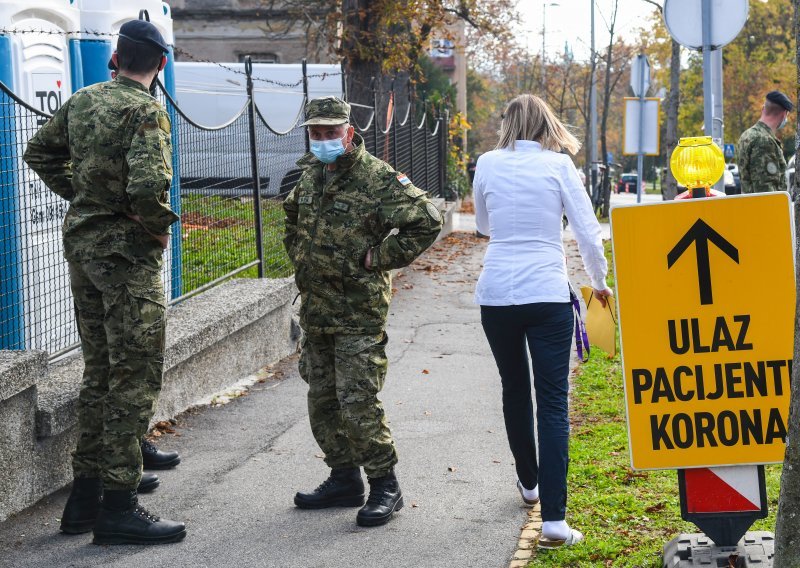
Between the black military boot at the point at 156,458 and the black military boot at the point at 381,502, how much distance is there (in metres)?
1.32

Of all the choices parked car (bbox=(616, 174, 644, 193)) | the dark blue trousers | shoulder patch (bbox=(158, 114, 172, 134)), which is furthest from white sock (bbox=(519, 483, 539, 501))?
parked car (bbox=(616, 174, 644, 193))

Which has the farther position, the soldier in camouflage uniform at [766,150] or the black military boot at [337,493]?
the soldier in camouflage uniform at [766,150]

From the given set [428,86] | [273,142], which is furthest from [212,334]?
[428,86]

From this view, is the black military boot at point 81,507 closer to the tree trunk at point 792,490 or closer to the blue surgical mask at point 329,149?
the blue surgical mask at point 329,149

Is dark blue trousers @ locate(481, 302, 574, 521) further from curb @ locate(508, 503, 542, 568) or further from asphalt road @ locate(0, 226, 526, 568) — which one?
asphalt road @ locate(0, 226, 526, 568)

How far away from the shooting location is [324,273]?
515 cm

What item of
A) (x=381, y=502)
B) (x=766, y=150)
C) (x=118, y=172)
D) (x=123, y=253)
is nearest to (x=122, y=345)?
(x=123, y=253)

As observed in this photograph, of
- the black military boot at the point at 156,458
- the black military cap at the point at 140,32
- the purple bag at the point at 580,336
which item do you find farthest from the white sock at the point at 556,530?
the black military cap at the point at 140,32

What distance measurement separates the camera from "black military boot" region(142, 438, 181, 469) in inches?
236

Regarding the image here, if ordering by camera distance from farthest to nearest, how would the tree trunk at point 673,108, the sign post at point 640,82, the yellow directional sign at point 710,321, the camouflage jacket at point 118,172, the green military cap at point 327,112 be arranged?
the tree trunk at point 673,108
the sign post at point 640,82
the green military cap at point 327,112
the camouflage jacket at point 118,172
the yellow directional sign at point 710,321

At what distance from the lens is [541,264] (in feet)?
15.7

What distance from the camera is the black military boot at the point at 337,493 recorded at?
5.35 m

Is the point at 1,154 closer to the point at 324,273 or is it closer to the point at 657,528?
the point at 324,273

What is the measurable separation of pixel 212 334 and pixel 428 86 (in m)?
33.4
